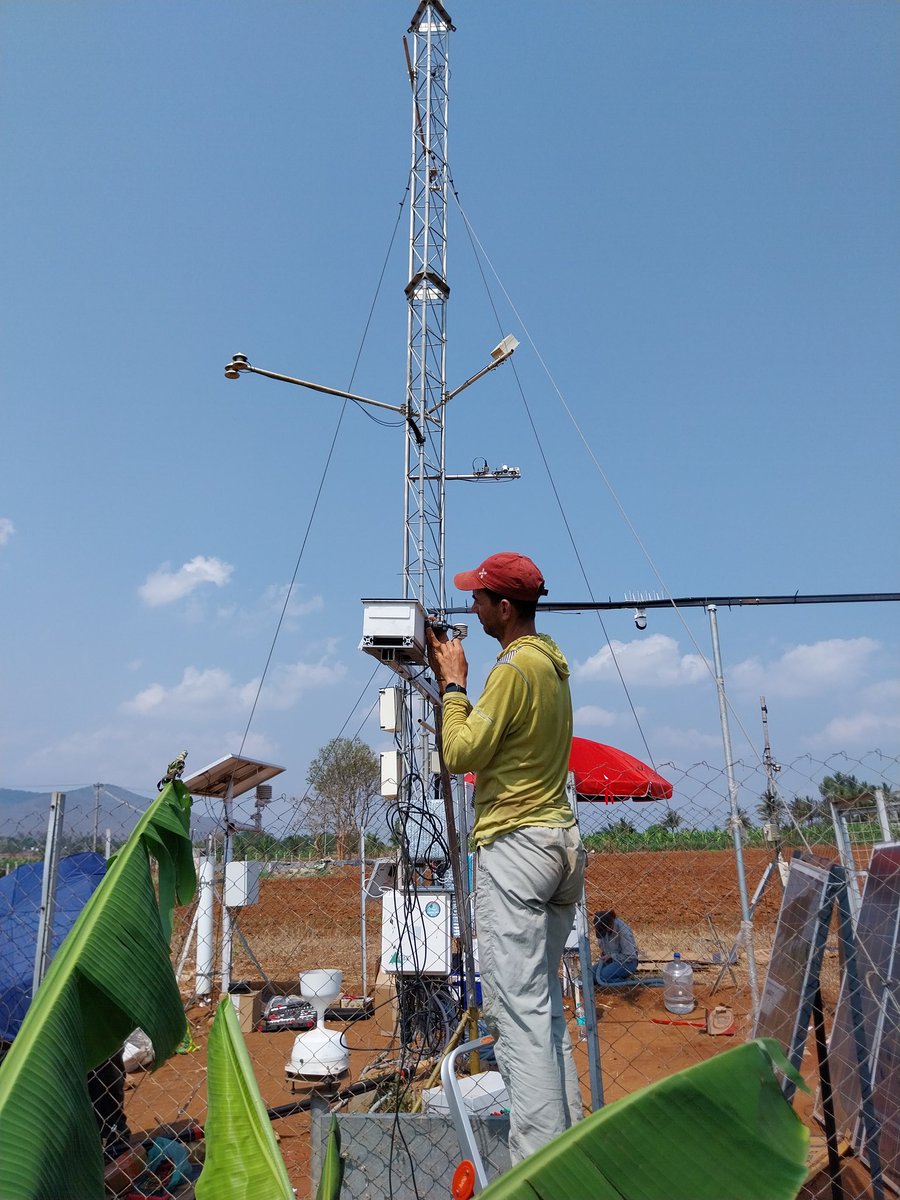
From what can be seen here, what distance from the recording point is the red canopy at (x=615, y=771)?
8.20 metres

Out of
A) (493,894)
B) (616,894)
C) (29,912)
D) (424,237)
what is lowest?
(616,894)

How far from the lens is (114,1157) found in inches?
141

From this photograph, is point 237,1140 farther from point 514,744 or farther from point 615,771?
point 615,771

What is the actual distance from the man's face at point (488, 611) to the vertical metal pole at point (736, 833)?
1578 mm

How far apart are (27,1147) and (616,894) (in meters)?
15.8

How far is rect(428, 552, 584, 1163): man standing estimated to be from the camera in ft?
6.82

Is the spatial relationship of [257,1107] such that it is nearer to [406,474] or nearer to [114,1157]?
[114,1157]

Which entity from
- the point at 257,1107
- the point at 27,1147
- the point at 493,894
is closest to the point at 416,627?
the point at 493,894

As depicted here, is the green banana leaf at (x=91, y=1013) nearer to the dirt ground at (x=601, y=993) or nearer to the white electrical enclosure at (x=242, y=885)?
the dirt ground at (x=601, y=993)

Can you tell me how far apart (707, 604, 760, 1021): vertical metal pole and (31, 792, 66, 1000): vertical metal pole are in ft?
9.65

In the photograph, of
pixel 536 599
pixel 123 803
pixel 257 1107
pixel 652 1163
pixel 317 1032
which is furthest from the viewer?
pixel 317 1032

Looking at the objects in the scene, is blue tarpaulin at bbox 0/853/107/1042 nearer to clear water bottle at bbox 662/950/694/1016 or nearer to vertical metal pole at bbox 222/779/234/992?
vertical metal pole at bbox 222/779/234/992

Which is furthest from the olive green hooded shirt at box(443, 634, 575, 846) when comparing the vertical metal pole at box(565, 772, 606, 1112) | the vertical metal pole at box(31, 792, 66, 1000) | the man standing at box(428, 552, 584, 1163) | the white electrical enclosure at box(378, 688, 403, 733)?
the white electrical enclosure at box(378, 688, 403, 733)

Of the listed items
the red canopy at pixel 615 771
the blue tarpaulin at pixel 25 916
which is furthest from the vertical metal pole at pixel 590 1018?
the red canopy at pixel 615 771
